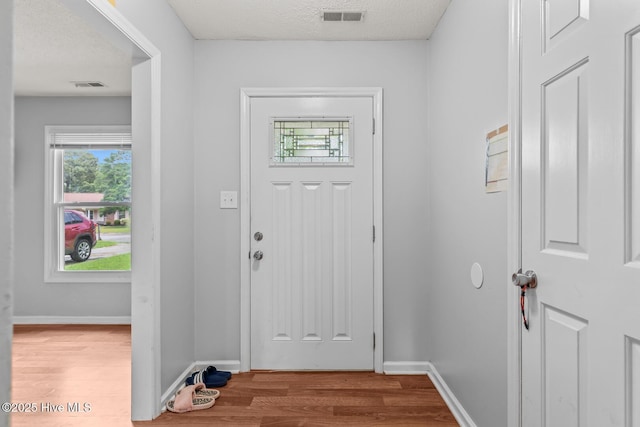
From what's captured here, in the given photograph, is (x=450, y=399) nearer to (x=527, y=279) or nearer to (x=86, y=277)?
(x=527, y=279)

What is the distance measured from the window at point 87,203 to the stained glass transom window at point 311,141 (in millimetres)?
2287

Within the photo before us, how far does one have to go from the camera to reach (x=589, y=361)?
1085 millimetres

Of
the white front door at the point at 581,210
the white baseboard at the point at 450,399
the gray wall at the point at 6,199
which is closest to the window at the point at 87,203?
the white baseboard at the point at 450,399

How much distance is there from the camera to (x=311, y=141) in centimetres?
293

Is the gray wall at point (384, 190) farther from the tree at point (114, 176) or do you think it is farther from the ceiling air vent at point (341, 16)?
Answer: the tree at point (114, 176)

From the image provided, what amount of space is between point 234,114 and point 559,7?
7.08 feet

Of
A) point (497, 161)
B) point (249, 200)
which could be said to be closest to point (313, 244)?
point (249, 200)

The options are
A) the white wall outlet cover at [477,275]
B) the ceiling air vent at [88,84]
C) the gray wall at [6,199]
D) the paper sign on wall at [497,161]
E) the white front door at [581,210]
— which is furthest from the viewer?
the ceiling air vent at [88,84]

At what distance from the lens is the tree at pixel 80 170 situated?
4.42 m

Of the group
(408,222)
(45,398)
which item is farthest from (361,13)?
(45,398)

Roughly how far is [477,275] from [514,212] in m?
0.55

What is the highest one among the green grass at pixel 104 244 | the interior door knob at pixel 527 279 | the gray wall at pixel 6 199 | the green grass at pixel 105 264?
the gray wall at pixel 6 199

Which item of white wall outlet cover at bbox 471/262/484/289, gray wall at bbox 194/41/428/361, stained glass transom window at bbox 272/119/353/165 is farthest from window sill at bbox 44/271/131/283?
white wall outlet cover at bbox 471/262/484/289

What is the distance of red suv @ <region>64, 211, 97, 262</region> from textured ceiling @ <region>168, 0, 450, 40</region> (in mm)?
2680
